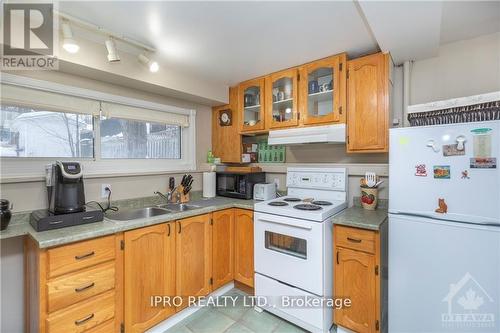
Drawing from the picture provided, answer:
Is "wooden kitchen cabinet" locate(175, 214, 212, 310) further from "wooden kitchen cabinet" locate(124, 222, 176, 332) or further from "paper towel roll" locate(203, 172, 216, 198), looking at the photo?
"paper towel roll" locate(203, 172, 216, 198)

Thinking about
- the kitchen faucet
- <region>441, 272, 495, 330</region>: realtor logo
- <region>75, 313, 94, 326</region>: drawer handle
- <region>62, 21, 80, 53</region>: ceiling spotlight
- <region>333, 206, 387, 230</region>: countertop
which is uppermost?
<region>62, 21, 80, 53</region>: ceiling spotlight

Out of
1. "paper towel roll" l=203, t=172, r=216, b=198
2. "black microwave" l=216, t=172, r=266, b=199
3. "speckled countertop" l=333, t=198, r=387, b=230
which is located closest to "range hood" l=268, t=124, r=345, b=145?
"black microwave" l=216, t=172, r=266, b=199

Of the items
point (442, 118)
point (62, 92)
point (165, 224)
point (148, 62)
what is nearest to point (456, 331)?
point (442, 118)

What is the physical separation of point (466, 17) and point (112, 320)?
10.1ft

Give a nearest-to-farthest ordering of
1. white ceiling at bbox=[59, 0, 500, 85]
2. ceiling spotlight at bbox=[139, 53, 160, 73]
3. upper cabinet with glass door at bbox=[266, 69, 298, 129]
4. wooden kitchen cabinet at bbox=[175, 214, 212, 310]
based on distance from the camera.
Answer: white ceiling at bbox=[59, 0, 500, 85], ceiling spotlight at bbox=[139, 53, 160, 73], wooden kitchen cabinet at bbox=[175, 214, 212, 310], upper cabinet with glass door at bbox=[266, 69, 298, 129]

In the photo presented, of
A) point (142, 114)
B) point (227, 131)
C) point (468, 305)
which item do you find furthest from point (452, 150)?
point (142, 114)

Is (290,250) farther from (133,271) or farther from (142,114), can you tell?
(142,114)

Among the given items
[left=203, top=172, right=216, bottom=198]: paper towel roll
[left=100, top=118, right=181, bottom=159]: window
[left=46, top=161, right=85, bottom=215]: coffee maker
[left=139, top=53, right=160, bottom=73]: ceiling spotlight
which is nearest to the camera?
[left=46, top=161, right=85, bottom=215]: coffee maker

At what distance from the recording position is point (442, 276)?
1426 mm

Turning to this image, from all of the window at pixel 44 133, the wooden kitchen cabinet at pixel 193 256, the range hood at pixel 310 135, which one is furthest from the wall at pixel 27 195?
the range hood at pixel 310 135

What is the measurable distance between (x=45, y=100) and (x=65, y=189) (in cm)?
73

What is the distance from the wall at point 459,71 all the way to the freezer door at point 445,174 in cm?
73

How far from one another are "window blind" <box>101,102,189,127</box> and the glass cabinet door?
4.46 feet

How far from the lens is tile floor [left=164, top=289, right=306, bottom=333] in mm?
1877
